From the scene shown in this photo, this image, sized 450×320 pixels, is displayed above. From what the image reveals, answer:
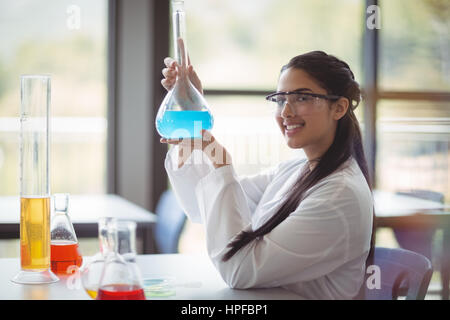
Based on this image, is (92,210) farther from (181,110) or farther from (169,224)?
(181,110)

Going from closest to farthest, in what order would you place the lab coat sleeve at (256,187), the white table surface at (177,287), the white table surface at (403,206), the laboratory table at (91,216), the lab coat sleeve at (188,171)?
the white table surface at (177,287), the lab coat sleeve at (188,171), the lab coat sleeve at (256,187), the laboratory table at (91,216), the white table surface at (403,206)

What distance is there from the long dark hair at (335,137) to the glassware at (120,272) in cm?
38

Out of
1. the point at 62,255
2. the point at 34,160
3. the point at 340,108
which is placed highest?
the point at 340,108

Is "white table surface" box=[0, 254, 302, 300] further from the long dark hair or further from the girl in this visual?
the long dark hair

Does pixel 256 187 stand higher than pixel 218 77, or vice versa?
pixel 218 77

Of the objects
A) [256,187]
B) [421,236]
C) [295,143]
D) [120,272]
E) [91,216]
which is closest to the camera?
[120,272]

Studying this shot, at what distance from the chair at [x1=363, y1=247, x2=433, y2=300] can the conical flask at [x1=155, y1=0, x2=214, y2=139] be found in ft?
1.81

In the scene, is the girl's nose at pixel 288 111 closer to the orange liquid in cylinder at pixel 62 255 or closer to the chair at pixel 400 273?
the chair at pixel 400 273

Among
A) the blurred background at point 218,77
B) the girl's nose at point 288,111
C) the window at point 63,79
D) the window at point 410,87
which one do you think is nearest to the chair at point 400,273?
the girl's nose at point 288,111

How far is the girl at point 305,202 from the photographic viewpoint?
1213mm

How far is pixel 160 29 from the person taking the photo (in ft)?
10.8

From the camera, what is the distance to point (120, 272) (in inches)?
37.8

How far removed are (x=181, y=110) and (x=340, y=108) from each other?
387 millimetres

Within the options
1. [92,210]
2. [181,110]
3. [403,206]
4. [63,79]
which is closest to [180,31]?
[181,110]
